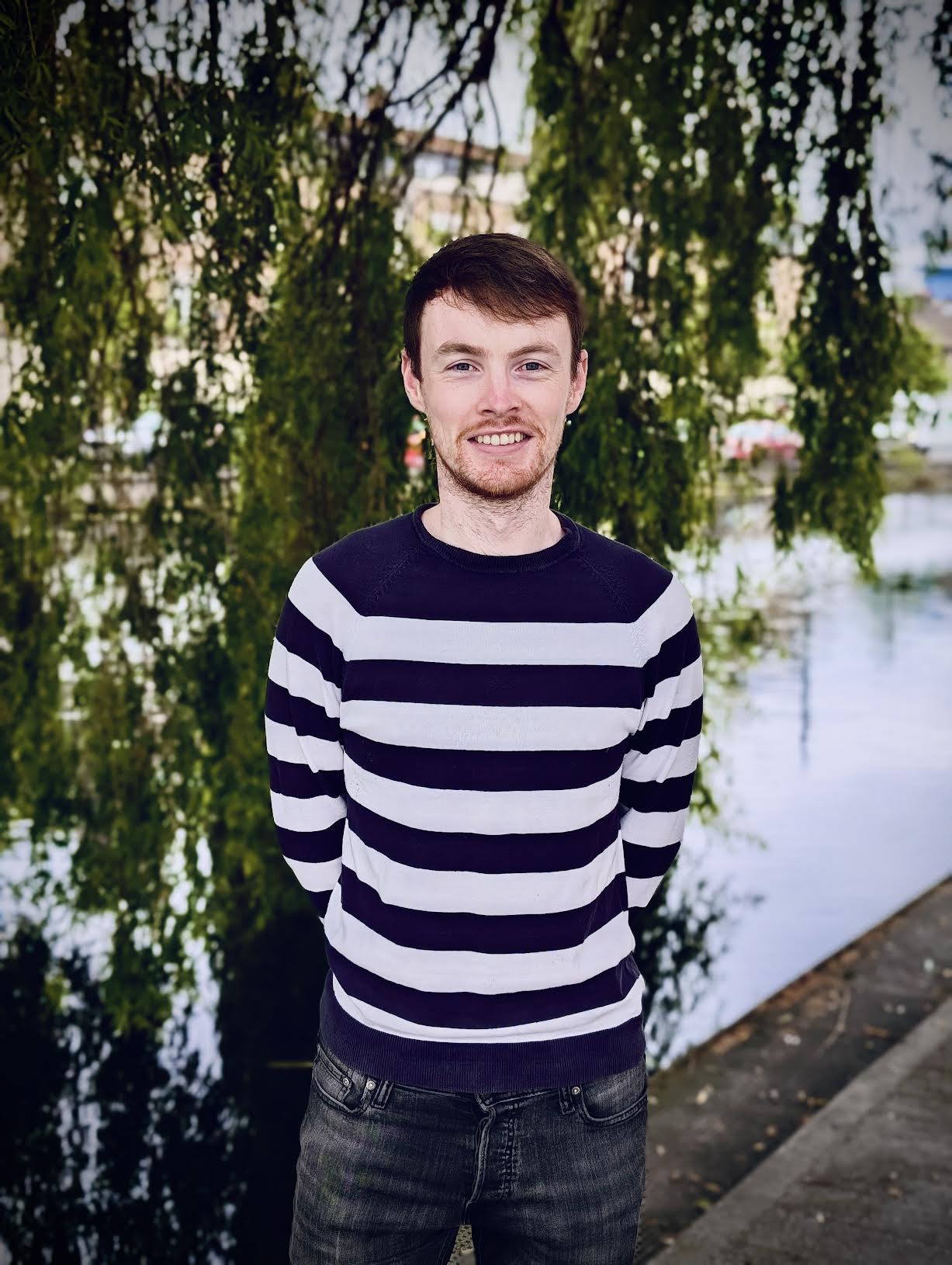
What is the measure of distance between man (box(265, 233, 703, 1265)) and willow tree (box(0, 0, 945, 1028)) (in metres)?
1.71

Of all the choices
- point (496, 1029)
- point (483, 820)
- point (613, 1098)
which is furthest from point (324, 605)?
point (613, 1098)

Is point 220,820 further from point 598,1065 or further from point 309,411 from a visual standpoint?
point 598,1065

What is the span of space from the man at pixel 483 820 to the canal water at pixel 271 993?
2.14 metres

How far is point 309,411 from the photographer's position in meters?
3.53

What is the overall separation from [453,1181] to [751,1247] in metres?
1.79

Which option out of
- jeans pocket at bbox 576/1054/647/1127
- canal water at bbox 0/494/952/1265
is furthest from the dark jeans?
canal water at bbox 0/494/952/1265

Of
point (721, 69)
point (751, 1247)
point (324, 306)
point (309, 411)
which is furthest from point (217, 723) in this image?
point (721, 69)

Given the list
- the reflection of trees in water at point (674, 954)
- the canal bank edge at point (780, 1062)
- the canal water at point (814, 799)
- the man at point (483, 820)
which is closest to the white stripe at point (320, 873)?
the man at point (483, 820)

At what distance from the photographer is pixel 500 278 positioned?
1.59 meters

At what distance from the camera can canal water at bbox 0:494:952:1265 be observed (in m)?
3.65

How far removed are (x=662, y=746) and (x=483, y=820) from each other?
0.30 meters

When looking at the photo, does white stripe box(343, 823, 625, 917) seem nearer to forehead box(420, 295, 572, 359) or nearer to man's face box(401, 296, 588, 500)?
man's face box(401, 296, 588, 500)

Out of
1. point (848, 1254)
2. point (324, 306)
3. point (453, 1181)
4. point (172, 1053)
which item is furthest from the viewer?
point (172, 1053)

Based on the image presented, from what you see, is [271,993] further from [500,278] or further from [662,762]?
[500,278]
